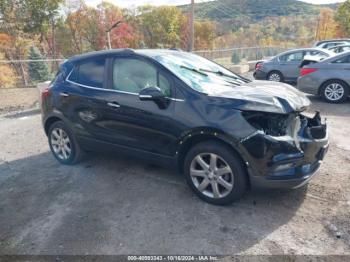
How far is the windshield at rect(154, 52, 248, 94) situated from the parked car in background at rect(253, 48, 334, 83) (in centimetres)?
797

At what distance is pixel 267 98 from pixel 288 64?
9225 millimetres

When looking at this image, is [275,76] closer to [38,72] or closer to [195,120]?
[195,120]

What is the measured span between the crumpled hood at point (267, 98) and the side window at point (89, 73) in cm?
169

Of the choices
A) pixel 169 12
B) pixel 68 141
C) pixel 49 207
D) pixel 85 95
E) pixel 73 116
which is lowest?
pixel 49 207

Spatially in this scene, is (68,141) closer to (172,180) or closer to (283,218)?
(172,180)

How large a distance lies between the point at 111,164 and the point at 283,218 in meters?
2.70

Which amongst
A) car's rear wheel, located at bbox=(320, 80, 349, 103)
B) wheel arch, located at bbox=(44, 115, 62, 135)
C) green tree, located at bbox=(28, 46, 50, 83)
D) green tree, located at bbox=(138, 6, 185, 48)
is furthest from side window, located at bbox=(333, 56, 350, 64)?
green tree, located at bbox=(138, 6, 185, 48)

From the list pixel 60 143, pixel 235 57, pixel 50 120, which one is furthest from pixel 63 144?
pixel 235 57

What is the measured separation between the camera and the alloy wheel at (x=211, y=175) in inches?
136

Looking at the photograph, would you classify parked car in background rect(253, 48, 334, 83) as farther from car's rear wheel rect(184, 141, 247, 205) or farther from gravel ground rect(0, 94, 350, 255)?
car's rear wheel rect(184, 141, 247, 205)

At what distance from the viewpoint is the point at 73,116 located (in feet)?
15.2

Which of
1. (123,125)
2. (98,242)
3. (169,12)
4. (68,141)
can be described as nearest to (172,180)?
(123,125)

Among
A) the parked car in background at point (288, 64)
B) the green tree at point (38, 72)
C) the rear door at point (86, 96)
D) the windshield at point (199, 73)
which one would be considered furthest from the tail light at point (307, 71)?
the green tree at point (38, 72)

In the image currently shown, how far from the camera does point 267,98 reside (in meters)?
3.37
